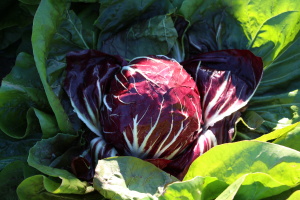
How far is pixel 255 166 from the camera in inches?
52.3

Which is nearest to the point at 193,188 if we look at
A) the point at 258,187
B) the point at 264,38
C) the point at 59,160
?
the point at 258,187

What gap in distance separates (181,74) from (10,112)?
68cm

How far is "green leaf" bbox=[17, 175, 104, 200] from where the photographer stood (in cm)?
140

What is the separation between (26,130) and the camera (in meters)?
1.61

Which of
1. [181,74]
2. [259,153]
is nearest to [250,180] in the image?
[259,153]

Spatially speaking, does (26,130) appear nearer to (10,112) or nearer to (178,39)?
(10,112)

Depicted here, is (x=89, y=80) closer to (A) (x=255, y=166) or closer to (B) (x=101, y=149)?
(B) (x=101, y=149)

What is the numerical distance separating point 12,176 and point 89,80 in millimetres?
489

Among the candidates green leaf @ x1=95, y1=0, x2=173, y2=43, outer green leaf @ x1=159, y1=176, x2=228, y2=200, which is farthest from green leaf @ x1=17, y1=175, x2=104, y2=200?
green leaf @ x1=95, y1=0, x2=173, y2=43

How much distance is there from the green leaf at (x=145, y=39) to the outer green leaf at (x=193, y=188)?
2.04 feet

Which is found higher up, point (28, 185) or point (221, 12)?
point (221, 12)

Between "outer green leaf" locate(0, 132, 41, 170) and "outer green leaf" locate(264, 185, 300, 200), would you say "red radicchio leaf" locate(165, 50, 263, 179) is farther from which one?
"outer green leaf" locate(0, 132, 41, 170)

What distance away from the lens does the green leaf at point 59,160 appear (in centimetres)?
138

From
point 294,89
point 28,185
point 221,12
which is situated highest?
point 221,12
